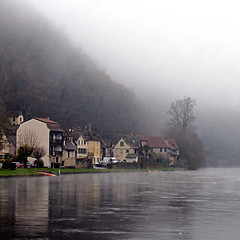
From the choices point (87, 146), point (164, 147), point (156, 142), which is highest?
point (156, 142)

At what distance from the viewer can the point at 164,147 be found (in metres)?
177

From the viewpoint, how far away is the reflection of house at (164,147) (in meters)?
173

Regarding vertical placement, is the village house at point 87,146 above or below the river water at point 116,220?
above

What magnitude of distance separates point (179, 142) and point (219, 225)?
139 m

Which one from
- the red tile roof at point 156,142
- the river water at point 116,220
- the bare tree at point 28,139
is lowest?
the river water at point 116,220

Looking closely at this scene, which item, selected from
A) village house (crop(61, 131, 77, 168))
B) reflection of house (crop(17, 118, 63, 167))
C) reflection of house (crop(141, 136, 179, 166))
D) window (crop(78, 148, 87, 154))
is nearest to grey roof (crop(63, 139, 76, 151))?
village house (crop(61, 131, 77, 168))

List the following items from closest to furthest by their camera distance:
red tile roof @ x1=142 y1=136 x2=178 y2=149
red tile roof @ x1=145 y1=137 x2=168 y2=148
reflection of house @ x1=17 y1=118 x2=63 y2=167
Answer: reflection of house @ x1=17 y1=118 x2=63 y2=167, red tile roof @ x1=142 y1=136 x2=178 y2=149, red tile roof @ x1=145 y1=137 x2=168 y2=148

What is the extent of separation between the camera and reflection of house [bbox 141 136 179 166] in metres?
173

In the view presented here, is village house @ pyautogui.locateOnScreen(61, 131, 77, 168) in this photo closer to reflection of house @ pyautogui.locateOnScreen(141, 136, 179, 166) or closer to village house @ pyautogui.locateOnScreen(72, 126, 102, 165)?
village house @ pyautogui.locateOnScreen(72, 126, 102, 165)

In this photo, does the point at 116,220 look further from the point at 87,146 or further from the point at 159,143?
the point at 159,143

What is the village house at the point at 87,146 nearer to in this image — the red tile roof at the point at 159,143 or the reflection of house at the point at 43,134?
the reflection of house at the point at 43,134

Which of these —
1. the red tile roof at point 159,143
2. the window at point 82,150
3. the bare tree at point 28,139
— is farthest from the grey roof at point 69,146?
the red tile roof at point 159,143

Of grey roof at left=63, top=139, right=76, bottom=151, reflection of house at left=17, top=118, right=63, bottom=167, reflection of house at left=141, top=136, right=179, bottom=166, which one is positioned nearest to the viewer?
reflection of house at left=17, top=118, right=63, bottom=167

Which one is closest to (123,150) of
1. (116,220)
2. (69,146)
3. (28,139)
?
(69,146)
